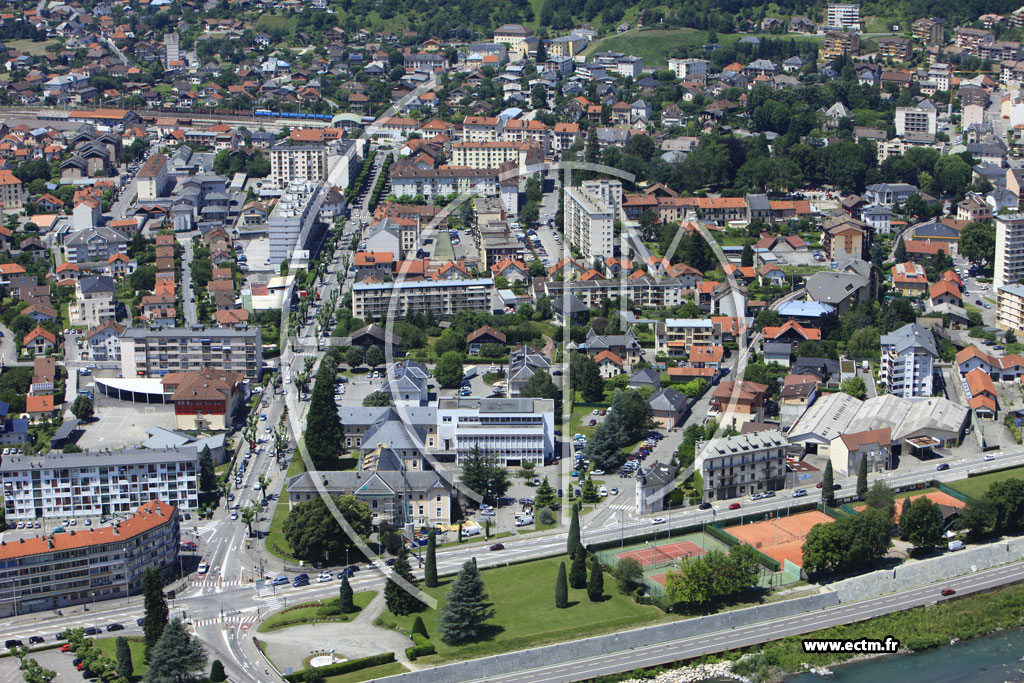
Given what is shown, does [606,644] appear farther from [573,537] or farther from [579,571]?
[573,537]

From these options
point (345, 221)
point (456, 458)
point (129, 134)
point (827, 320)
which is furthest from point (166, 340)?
point (129, 134)

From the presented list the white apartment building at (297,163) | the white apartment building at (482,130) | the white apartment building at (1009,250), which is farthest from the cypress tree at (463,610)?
the white apartment building at (482,130)

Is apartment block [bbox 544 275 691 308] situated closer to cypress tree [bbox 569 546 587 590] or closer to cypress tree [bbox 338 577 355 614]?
cypress tree [bbox 569 546 587 590]

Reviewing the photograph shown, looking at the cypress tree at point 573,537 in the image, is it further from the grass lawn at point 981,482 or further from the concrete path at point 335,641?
the grass lawn at point 981,482

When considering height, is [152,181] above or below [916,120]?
below

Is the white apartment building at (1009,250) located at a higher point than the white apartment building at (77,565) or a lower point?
higher

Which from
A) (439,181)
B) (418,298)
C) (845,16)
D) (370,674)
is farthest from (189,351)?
(845,16)

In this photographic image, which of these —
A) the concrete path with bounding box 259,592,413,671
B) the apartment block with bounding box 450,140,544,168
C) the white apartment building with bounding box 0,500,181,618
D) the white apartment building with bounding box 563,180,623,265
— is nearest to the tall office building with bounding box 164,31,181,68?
the apartment block with bounding box 450,140,544,168

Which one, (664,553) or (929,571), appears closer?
(929,571)
